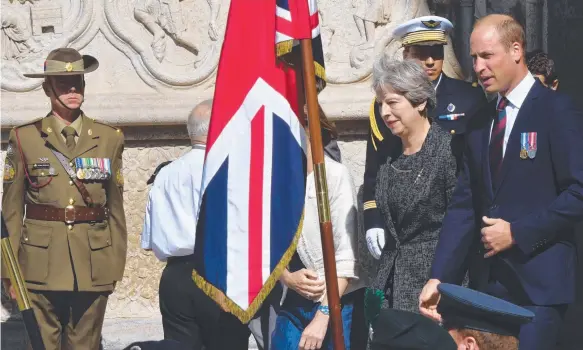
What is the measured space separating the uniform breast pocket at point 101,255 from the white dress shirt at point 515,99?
7.62ft

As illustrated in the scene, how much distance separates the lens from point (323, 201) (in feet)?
14.9

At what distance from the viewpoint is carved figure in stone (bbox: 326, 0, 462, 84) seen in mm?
7699

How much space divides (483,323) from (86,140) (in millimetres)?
3400

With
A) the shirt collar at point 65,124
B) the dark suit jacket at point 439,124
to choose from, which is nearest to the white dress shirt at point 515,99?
the dark suit jacket at point 439,124

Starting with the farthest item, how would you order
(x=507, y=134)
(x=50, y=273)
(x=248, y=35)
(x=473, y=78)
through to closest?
(x=473, y=78), (x=50, y=273), (x=507, y=134), (x=248, y=35)

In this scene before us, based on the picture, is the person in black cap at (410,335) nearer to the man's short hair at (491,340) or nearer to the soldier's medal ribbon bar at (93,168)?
the man's short hair at (491,340)

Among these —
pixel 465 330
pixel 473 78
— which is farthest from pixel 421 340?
pixel 473 78

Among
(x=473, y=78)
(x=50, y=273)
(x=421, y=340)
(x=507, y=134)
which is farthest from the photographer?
(x=473, y=78)

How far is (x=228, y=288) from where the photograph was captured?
494 centimetres

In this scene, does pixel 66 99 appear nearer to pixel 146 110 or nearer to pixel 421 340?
pixel 146 110

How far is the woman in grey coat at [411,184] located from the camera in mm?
5566

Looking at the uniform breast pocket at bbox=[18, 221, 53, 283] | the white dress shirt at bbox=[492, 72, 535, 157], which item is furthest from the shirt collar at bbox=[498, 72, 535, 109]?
the uniform breast pocket at bbox=[18, 221, 53, 283]

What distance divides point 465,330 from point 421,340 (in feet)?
0.87

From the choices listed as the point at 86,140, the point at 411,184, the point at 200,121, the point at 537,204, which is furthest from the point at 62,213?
the point at 537,204
